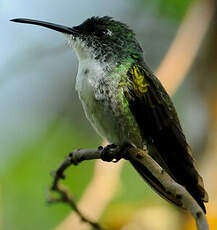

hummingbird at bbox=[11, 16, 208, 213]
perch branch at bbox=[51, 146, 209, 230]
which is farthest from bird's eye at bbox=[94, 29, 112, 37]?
perch branch at bbox=[51, 146, 209, 230]

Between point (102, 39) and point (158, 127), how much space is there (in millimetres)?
892

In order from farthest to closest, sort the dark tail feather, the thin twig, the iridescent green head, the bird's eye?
the bird's eye, the iridescent green head, the dark tail feather, the thin twig

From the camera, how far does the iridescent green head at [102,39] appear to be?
3.81 m

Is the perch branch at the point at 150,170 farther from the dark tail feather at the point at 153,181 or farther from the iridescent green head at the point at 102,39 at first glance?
the iridescent green head at the point at 102,39

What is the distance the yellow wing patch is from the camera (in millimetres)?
3529

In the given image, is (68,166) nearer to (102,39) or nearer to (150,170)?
(150,170)

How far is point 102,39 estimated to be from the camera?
4035 millimetres

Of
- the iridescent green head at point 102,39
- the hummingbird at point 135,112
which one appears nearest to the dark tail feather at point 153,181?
the hummingbird at point 135,112

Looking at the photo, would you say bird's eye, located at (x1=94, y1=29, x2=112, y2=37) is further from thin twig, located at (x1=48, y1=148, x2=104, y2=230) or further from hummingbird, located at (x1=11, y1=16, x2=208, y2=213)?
thin twig, located at (x1=48, y1=148, x2=104, y2=230)

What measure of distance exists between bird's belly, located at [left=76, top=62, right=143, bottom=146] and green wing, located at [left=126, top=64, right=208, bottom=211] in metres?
0.08

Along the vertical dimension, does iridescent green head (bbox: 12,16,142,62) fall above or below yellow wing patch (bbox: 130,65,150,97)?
above

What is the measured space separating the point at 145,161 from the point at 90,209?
1.30 m

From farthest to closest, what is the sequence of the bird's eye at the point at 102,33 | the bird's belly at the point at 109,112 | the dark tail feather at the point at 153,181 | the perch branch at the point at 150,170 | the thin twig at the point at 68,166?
the bird's eye at the point at 102,33
the dark tail feather at the point at 153,181
the bird's belly at the point at 109,112
the thin twig at the point at 68,166
the perch branch at the point at 150,170

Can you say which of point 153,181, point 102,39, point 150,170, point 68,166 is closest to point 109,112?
point 68,166
